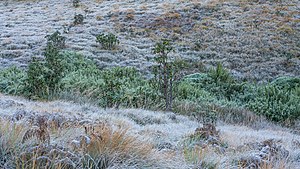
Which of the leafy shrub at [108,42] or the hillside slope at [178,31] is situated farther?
the leafy shrub at [108,42]

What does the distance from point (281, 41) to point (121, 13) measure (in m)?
11.7

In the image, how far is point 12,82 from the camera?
33.9 ft

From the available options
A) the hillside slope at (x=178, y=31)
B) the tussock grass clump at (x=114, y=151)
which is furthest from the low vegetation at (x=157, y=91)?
the tussock grass clump at (x=114, y=151)

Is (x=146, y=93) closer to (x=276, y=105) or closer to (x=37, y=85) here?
(x=37, y=85)

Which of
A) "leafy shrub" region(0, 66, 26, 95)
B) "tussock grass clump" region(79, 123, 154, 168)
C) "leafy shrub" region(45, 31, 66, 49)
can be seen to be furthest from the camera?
"leafy shrub" region(45, 31, 66, 49)

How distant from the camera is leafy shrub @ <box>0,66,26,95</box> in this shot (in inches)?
377

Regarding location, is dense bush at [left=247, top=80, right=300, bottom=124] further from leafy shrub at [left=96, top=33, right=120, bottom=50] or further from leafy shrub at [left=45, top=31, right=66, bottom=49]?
leafy shrub at [left=45, top=31, right=66, bottom=49]

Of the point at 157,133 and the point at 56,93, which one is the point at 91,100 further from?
the point at 157,133

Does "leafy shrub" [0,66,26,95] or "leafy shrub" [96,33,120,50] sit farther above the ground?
"leafy shrub" [0,66,26,95]

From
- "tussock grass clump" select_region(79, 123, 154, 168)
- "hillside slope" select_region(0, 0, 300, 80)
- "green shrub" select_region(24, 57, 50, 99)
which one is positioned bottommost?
"hillside slope" select_region(0, 0, 300, 80)

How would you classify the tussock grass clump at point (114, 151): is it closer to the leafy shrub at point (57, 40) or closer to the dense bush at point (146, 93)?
the dense bush at point (146, 93)

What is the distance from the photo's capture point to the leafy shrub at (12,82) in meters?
9.59

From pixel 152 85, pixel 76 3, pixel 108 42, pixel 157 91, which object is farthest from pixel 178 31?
pixel 76 3

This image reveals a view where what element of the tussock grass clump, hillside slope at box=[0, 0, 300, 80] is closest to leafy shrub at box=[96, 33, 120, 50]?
hillside slope at box=[0, 0, 300, 80]
